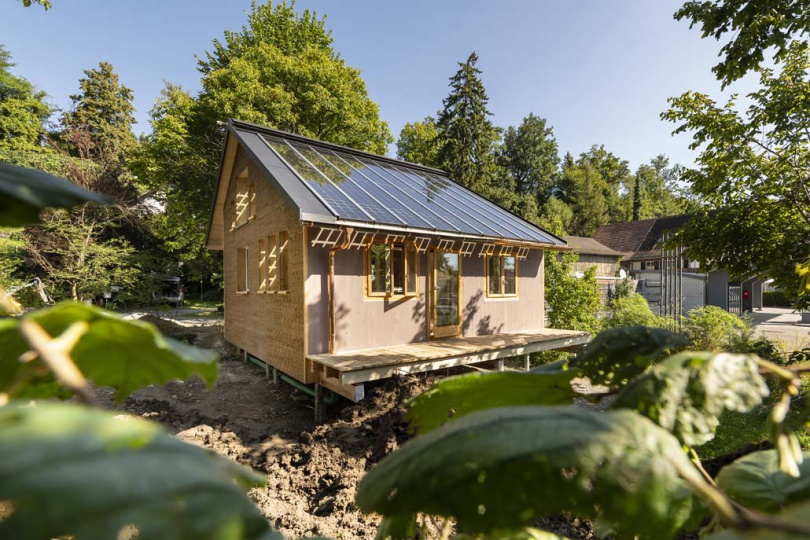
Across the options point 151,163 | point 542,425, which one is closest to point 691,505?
point 542,425

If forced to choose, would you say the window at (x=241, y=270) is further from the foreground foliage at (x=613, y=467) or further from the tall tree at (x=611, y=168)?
the tall tree at (x=611, y=168)

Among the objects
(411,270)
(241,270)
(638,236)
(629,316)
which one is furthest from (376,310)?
(638,236)

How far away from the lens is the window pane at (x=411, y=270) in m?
8.21

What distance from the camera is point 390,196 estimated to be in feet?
29.5

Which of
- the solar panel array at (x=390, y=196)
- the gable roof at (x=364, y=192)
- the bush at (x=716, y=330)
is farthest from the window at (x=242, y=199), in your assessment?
the bush at (x=716, y=330)

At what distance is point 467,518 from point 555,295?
12.5 m

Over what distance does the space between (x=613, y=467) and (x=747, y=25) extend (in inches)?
298

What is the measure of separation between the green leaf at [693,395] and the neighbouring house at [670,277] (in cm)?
871

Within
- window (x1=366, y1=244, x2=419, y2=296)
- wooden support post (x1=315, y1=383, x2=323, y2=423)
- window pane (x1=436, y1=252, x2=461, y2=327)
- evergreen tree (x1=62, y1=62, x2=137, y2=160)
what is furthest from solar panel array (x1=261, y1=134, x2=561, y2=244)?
evergreen tree (x1=62, y1=62, x2=137, y2=160)

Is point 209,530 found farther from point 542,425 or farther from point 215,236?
point 215,236

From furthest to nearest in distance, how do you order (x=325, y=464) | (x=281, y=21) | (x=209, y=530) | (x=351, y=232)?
(x=281, y=21)
(x=351, y=232)
(x=325, y=464)
(x=209, y=530)

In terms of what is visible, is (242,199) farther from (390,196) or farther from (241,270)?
(390,196)

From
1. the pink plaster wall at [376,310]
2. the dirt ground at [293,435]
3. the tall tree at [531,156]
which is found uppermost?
the tall tree at [531,156]

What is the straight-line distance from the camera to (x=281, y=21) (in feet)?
78.6
